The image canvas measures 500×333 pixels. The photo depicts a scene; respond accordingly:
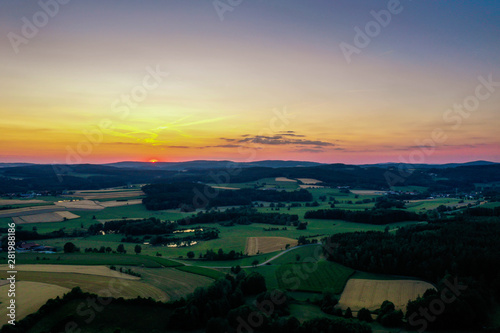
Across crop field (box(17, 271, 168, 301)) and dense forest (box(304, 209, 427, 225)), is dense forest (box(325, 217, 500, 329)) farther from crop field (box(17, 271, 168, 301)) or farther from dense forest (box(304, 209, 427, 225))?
crop field (box(17, 271, 168, 301))

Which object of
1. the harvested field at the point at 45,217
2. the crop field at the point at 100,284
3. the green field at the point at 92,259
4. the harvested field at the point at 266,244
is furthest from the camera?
the harvested field at the point at 45,217

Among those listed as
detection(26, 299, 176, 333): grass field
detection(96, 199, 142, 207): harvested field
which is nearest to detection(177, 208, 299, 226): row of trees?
detection(96, 199, 142, 207): harvested field

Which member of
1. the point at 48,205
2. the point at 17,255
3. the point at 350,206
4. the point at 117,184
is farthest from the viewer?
the point at 117,184

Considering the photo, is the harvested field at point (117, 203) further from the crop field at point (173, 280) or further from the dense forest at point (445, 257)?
the dense forest at point (445, 257)

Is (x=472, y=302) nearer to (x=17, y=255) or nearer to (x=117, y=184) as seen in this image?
(x=17, y=255)

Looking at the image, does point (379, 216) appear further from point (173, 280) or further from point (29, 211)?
point (29, 211)

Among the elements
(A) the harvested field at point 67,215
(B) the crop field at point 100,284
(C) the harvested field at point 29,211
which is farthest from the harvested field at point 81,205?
(B) the crop field at point 100,284

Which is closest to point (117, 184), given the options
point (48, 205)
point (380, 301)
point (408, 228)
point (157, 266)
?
point (48, 205)

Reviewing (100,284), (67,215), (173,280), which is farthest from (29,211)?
(173,280)
